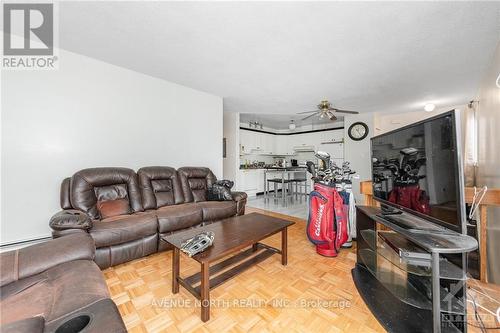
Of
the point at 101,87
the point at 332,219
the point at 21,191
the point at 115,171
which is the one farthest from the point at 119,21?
the point at 332,219

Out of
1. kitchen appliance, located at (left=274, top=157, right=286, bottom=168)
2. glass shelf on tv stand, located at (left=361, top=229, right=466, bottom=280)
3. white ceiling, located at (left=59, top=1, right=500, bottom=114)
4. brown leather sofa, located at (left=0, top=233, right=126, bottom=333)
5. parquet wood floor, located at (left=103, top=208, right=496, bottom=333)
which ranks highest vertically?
white ceiling, located at (left=59, top=1, right=500, bottom=114)

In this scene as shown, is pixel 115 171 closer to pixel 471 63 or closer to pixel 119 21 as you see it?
pixel 119 21

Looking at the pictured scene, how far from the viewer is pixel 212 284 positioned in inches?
61.9

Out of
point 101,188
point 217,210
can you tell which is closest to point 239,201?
point 217,210

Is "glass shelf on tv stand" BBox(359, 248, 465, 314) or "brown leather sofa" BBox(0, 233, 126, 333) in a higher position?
"brown leather sofa" BBox(0, 233, 126, 333)

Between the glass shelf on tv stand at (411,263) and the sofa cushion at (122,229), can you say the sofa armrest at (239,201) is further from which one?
the glass shelf on tv stand at (411,263)

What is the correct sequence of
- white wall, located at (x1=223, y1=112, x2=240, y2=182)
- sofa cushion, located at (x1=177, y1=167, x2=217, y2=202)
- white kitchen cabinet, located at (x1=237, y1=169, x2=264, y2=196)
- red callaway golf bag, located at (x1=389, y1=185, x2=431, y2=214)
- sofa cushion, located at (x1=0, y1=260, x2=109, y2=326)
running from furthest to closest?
white kitchen cabinet, located at (x1=237, y1=169, x2=264, y2=196) < white wall, located at (x1=223, y1=112, x2=240, y2=182) < sofa cushion, located at (x1=177, y1=167, x2=217, y2=202) < red callaway golf bag, located at (x1=389, y1=185, x2=431, y2=214) < sofa cushion, located at (x1=0, y1=260, x2=109, y2=326)

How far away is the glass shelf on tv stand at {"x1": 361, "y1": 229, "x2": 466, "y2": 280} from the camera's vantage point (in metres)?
1.02

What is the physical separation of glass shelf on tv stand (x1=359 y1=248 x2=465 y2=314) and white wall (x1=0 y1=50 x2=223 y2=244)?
3.03 meters

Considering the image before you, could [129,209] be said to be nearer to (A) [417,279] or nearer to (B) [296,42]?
(B) [296,42]

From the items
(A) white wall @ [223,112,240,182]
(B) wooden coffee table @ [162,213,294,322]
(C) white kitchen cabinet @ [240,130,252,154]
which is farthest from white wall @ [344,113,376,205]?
(B) wooden coffee table @ [162,213,294,322]

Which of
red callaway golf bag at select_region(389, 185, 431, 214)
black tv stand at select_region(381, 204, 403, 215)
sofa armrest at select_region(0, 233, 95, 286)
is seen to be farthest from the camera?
black tv stand at select_region(381, 204, 403, 215)

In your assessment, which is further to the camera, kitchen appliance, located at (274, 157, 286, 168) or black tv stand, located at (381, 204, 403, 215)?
kitchen appliance, located at (274, 157, 286, 168)

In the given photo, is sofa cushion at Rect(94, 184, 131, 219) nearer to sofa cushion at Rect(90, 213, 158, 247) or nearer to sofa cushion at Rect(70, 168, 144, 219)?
sofa cushion at Rect(70, 168, 144, 219)
